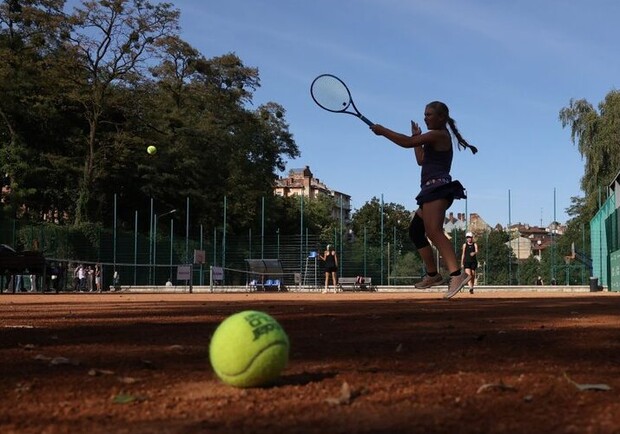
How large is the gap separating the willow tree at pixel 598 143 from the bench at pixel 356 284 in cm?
1360

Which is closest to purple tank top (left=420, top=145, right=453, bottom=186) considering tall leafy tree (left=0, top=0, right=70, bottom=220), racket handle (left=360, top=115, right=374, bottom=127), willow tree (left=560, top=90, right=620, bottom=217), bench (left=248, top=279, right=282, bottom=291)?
racket handle (left=360, top=115, right=374, bottom=127)

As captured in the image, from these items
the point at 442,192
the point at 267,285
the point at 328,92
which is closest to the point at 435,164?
the point at 442,192

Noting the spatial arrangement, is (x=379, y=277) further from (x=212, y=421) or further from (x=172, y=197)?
(x=212, y=421)

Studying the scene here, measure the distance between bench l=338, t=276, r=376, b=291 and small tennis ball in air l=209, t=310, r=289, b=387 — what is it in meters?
28.4

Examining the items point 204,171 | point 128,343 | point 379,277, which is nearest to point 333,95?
point 128,343

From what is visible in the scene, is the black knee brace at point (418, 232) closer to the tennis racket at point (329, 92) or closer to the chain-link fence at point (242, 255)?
the tennis racket at point (329, 92)

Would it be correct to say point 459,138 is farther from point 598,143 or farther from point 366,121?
point 598,143

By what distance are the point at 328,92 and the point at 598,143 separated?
32939mm

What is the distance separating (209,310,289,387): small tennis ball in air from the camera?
3.08m

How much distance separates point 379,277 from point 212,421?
34184mm

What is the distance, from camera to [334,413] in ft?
8.68

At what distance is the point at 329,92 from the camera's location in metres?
10.4

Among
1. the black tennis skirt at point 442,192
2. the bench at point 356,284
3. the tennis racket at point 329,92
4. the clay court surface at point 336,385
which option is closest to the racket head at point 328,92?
the tennis racket at point 329,92

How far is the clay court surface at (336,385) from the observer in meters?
2.53
